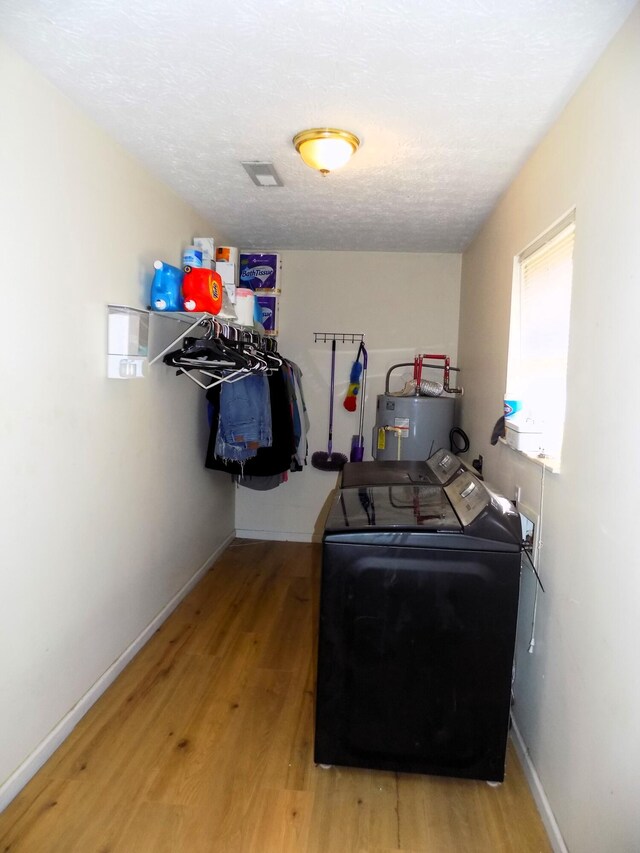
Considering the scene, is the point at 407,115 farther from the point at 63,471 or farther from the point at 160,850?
the point at 160,850

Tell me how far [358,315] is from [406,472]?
171 centimetres

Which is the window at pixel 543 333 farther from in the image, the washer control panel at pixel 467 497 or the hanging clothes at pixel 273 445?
the hanging clothes at pixel 273 445

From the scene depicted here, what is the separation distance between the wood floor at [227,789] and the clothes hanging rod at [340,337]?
7.49ft

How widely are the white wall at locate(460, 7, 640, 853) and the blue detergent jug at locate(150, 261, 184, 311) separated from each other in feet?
5.01

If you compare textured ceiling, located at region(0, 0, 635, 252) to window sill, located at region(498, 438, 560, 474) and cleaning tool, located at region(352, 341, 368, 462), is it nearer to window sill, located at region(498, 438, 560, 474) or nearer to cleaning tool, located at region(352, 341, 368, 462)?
window sill, located at region(498, 438, 560, 474)

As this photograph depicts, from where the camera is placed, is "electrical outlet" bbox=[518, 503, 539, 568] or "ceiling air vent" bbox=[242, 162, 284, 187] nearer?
"electrical outlet" bbox=[518, 503, 539, 568]

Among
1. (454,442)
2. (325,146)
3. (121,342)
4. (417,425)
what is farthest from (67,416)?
(454,442)

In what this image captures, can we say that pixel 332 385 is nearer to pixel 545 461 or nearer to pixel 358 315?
pixel 358 315

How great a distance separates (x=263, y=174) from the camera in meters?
2.34

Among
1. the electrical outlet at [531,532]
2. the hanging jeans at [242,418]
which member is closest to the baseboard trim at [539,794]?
the electrical outlet at [531,532]

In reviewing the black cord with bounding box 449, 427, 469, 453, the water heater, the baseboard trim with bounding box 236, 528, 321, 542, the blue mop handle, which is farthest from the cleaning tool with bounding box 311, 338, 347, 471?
the black cord with bounding box 449, 427, 469, 453

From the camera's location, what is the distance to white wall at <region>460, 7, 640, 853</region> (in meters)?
1.20

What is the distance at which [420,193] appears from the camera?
250 cm

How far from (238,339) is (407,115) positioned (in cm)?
147
